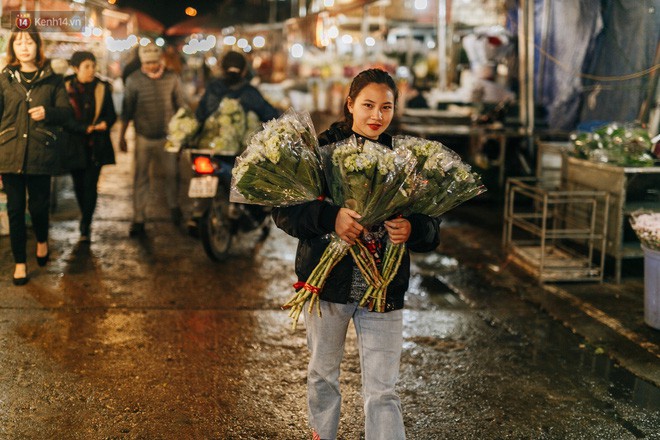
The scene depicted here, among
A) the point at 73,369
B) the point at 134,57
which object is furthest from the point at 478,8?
the point at 73,369

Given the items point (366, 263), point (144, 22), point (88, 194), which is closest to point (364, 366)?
point (366, 263)

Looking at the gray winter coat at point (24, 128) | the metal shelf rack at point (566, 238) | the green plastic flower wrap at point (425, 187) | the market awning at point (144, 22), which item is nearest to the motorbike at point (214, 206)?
the gray winter coat at point (24, 128)

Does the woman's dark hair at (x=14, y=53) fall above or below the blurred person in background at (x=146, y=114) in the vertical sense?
above

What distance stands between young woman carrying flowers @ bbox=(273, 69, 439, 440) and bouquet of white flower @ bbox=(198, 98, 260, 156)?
4.42m

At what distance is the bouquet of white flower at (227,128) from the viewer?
8.05m

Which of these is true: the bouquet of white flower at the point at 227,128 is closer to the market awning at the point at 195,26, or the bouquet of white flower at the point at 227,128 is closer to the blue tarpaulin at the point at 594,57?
the blue tarpaulin at the point at 594,57

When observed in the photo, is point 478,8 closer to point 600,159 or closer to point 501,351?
point 600,159

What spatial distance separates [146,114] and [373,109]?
650 cm

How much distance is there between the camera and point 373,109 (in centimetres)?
355

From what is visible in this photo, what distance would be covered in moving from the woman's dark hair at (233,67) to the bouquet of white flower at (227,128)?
0.39 metres

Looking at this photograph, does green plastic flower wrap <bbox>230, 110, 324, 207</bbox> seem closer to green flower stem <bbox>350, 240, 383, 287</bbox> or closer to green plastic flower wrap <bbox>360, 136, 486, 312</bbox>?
green flower stem <bbox>350, 240, 383, 287</bbox>

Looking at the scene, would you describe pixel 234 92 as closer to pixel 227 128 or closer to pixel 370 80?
pixel 227 128

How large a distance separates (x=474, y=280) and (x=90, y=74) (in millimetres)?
4910

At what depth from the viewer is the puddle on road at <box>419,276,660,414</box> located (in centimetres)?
512
